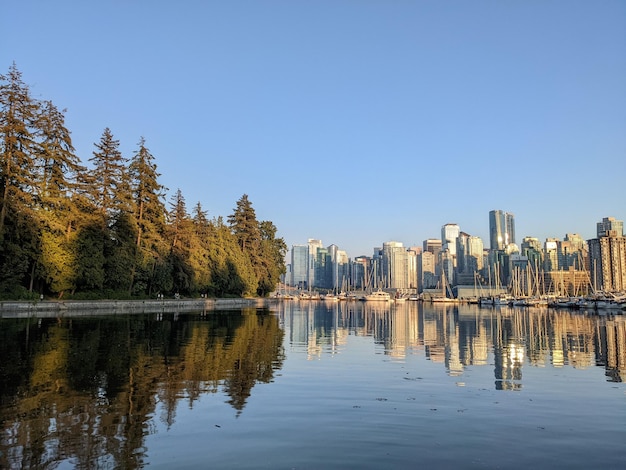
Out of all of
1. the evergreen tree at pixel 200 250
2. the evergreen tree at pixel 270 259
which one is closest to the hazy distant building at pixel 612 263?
the evergreen tree at pixel 270 259

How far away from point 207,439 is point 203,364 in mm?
9423

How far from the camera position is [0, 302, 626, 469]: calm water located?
8.74 metres

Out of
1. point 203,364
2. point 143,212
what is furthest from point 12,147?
point 203,364

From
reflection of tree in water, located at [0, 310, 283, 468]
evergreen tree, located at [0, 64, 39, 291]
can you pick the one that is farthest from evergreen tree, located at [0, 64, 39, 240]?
reflection of tree in water, located at [0, 310, 283, 468]

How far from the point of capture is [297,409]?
40.7ft

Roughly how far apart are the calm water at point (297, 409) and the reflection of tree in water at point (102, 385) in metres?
0.05

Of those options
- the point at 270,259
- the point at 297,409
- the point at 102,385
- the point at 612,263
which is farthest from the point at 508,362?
the point at 612,263

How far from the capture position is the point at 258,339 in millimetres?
29391

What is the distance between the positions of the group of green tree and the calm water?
26.1m

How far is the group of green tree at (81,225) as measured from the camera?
46969 millimetres

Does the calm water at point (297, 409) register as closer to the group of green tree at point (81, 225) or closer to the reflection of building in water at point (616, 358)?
the reflection of building in water at point (616, 358)

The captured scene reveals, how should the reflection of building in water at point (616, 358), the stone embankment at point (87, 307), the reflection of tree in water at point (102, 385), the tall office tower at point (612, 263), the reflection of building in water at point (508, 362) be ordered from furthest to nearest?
the tall office tower at point (612, 263) < the stone embankment at point (87, 307) < the reflection of building in water at point (616, 358) < the reflection of building in water at point (508, 362) < the reflection of tree in water at point (102, 385)

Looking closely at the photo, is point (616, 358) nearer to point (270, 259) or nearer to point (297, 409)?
point (297, 409)

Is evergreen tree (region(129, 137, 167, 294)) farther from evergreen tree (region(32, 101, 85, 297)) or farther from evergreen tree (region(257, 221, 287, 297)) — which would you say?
evergreen tree (region(257, 221, 287, 297))
